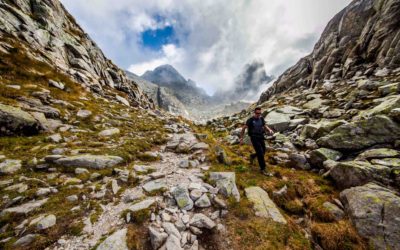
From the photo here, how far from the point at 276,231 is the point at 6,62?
2870 cm

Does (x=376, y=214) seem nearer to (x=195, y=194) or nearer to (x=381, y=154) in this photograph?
(x=381, y=154)

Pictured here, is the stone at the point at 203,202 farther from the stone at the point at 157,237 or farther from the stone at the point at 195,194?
the stone at the point at 157,237

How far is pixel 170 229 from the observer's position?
5422mm

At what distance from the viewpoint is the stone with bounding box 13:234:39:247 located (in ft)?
15.1

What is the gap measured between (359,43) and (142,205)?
159 ft

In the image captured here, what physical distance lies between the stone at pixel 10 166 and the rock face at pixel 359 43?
128 feet

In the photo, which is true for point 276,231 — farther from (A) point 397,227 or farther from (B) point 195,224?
(A) point 397,227

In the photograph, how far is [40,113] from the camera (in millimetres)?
12867

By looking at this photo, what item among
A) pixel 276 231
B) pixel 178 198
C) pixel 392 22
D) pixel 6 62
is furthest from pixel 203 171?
pixel 392 22

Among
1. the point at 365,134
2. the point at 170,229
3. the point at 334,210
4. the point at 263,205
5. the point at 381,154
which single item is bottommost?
the point at 334,210

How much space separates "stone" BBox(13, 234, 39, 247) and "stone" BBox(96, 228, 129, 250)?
182cm

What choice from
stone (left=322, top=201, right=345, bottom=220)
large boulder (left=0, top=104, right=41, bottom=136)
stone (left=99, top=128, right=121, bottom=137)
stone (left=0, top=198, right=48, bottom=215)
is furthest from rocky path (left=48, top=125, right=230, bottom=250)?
large boulder (left=0, top=104, right=41, bottom=136)

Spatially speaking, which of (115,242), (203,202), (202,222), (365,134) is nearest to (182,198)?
(203,202)

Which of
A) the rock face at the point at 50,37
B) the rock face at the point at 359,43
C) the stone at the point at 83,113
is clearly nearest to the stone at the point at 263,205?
the stone at the point at 83,113
